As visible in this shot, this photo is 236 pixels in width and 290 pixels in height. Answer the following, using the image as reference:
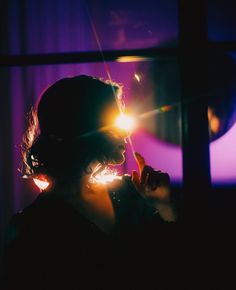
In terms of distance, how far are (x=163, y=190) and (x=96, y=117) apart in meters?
0.52

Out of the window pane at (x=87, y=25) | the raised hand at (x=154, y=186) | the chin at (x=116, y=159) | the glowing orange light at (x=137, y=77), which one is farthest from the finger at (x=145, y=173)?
the window pane at (x=87, y=25)

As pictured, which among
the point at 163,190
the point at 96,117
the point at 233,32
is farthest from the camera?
the point at 233,32

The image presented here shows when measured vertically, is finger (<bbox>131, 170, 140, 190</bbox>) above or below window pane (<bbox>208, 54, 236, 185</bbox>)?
below

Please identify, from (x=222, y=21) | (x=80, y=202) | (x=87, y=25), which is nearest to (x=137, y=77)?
(x=87, y=25)

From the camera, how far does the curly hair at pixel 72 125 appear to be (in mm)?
1433

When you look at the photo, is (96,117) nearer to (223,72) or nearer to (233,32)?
(223,72)

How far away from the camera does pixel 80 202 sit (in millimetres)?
1520

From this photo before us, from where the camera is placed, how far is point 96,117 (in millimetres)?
1454

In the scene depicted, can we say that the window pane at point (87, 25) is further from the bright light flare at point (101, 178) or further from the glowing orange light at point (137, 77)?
the bright light flare at point (101, 178)

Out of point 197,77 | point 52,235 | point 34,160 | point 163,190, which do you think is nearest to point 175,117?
point 197,77

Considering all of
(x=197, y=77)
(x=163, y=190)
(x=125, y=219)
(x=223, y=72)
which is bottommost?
(x=125, y=219)

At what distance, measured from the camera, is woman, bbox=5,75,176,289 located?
132 centimetres

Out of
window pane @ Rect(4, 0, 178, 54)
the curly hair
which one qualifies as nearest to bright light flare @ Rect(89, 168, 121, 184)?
the curly hair

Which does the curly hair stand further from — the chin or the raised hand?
the raised hand
